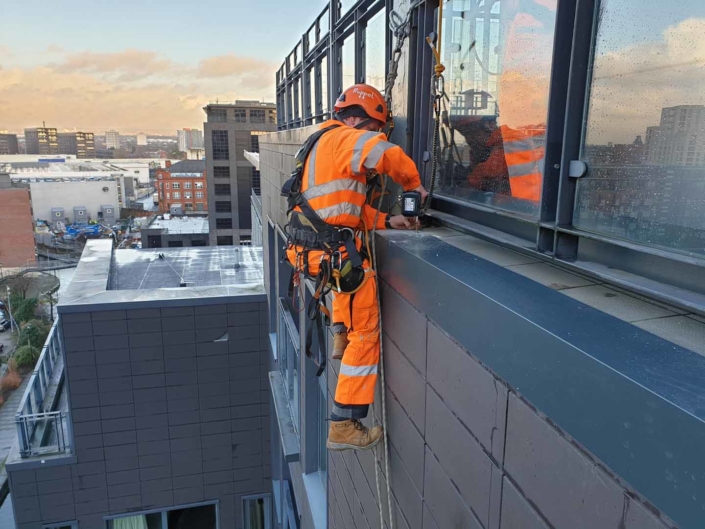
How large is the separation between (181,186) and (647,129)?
7660cm

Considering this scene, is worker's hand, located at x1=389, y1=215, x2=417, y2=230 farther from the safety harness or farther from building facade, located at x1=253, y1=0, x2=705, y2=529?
the safety harness

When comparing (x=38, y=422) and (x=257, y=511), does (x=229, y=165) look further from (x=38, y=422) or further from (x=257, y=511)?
(x=257, y=511)

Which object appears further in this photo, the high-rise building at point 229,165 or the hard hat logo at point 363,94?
the high-rise building at point 229,165

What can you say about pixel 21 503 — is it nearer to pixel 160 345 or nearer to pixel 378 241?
pixel 160 345

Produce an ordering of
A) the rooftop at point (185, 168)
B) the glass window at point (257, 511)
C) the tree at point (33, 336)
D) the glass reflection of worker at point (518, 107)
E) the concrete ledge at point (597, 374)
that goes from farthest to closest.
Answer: the rooftop at point (185, 168)
the tree at point (33, 336)
the glass window at point (257, 511)
the glass reflection of worker at point (518, 107)
the concrete ledge at point (597, 374)

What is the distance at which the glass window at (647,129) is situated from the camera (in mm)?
1494

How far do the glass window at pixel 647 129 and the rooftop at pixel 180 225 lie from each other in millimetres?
45541

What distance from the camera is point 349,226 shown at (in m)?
2.98

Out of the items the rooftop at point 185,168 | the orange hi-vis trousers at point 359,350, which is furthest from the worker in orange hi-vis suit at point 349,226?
the rooftop at point 185,168

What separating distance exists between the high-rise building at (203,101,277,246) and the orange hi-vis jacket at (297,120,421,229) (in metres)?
44.6

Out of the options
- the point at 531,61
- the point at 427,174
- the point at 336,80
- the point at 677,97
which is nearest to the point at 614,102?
the point at 677,97

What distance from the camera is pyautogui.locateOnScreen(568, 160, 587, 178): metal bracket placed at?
1902 mm

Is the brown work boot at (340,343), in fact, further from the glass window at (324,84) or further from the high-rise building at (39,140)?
the high-rise building at (39,140)

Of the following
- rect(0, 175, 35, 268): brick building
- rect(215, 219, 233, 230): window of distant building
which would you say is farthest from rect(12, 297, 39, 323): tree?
rect(0, 175, 35, 268): brick building
